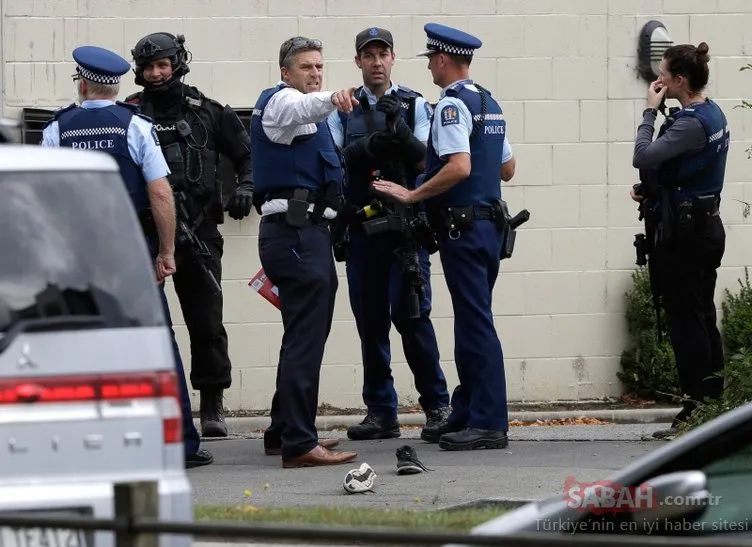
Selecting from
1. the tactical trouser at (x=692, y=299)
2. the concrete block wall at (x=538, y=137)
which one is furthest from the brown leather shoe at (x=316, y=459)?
the concrete block wall at (x=538, y=137)

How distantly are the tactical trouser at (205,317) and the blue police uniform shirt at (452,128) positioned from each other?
1.67 meters

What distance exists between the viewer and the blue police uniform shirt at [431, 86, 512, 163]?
8.27 metres

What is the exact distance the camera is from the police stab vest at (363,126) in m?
8.98

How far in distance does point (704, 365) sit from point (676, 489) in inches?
200

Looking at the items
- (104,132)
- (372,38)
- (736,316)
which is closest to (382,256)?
(372,38)

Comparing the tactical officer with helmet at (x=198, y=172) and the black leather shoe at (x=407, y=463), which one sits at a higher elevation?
the tactical officer with helmet at (x=198, y=172)

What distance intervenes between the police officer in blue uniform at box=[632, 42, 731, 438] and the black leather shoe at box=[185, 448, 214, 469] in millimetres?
2518

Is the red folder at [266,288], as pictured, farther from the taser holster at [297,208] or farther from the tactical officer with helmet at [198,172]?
the tactical officer with helmet at [198,172]

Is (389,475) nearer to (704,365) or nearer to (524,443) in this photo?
(524,443)

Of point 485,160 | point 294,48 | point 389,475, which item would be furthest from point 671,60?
point 389,475

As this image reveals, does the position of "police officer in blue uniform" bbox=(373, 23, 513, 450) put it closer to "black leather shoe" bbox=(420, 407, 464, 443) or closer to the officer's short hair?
"black leather shoe" bbox=(420, 407, 464, 443)

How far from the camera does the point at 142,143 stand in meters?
7.96

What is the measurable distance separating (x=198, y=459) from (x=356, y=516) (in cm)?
238

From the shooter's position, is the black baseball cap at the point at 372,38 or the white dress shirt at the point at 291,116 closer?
the white dress shirt at the point at 291,116
